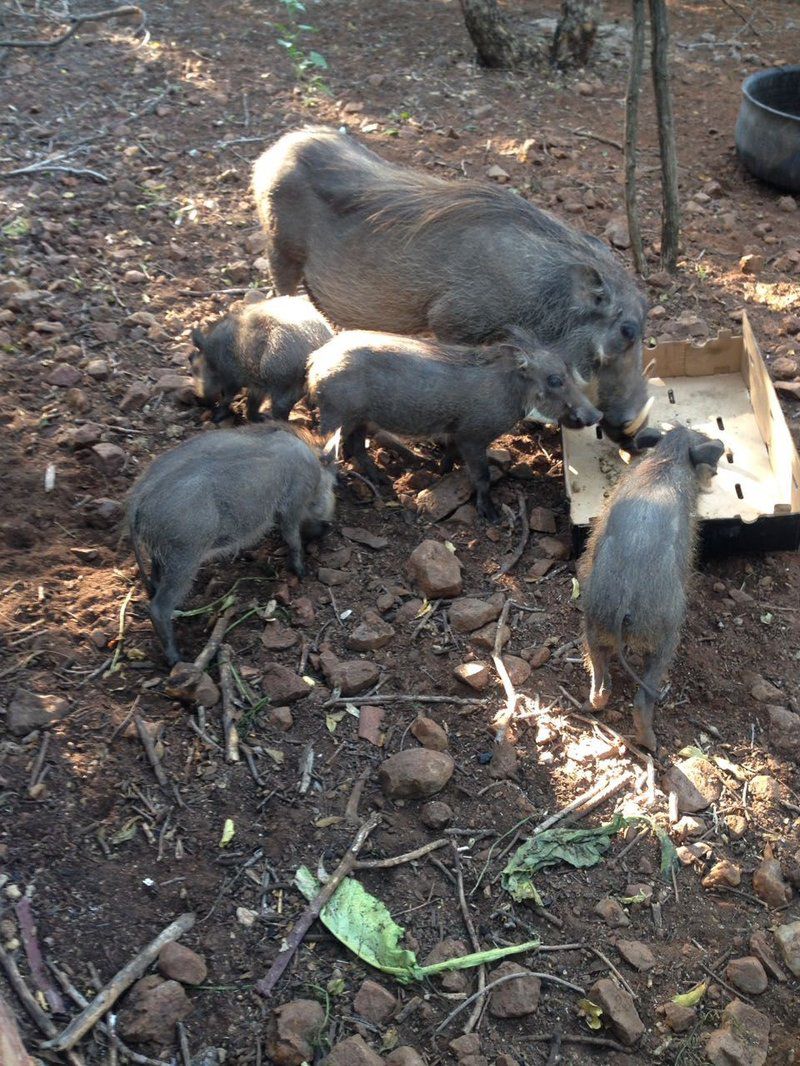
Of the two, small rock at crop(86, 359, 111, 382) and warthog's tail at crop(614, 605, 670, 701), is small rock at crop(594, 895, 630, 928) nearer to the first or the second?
warthog's tail at crop(614, 605, 670, 701)

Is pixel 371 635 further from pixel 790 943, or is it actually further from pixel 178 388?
pixel 178 388

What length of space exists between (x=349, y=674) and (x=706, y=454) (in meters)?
1.66

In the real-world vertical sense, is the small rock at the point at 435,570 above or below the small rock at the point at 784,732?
above

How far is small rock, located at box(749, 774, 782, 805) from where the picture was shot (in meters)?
3.62

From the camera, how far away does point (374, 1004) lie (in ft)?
9.68

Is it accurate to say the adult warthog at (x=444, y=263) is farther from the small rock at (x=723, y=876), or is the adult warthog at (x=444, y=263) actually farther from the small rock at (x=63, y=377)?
the small rock at (x=723, y=876)

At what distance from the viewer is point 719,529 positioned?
14.2 ft

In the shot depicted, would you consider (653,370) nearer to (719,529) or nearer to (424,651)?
(719,529)

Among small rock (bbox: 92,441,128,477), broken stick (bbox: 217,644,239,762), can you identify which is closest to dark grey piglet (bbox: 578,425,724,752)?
broken stick (bbox: 217,644,239,762)

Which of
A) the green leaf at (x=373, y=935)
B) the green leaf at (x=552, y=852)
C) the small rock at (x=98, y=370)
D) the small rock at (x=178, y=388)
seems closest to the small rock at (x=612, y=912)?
the green leaf at (x=552, y=852)

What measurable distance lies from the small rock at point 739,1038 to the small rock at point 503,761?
0.97 metres

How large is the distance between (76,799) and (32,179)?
4828 millimetres

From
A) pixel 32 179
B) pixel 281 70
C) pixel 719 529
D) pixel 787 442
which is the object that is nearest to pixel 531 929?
pixel 719 529

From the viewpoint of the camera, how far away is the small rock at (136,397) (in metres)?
5.13
